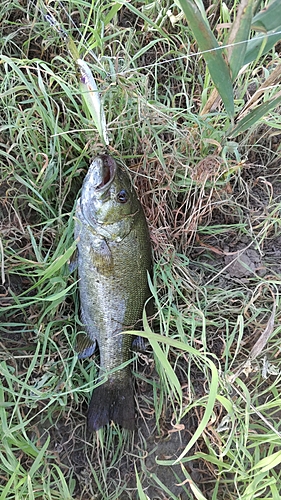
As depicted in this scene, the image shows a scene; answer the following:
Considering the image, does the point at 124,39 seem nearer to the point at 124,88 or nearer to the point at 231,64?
the point at 124,88

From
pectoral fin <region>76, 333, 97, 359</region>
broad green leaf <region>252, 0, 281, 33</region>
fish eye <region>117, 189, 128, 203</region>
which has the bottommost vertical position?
pectoral fin <region>76, 333, 97, 359</region>

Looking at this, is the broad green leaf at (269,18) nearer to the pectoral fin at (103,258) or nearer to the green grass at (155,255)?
the green grass at (155,255)

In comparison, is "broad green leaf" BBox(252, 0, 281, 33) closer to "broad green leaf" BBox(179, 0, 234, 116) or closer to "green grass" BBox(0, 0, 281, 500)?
"broad green leaf" BBox(179, 0, 234, 116)

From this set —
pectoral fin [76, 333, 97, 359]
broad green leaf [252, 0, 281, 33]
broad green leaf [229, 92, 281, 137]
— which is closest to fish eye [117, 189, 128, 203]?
broad green leaf [229, 92, 281, 137]

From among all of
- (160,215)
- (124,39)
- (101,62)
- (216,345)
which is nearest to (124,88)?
Answer: (101,62)

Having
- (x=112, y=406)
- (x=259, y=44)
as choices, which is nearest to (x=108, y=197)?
(x=259, y=44)

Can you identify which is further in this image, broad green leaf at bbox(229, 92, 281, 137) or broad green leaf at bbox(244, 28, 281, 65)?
broad green leaf at bbox(229, 92, 281, 137)

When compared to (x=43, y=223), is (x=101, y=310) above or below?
below
